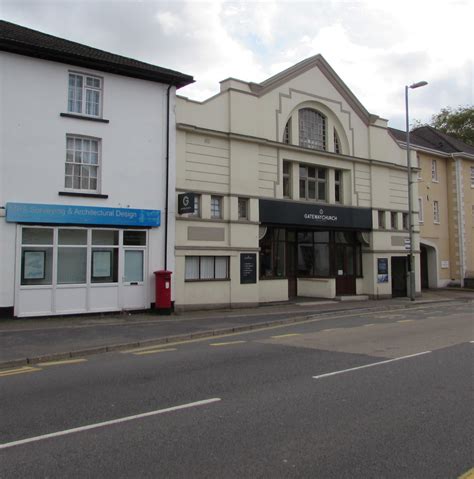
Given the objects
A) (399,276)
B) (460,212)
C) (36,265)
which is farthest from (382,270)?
(36,265)

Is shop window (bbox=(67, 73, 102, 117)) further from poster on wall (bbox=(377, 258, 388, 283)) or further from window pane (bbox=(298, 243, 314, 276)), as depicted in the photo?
poster on wall (bbox=(377, 258, 388, 283))

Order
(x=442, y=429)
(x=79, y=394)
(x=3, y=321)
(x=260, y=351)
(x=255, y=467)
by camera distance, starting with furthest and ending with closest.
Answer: (x=3, y=321), (x=260, y=351), (x=79, y=394), (x=442, y=429), (x=255, y=467)

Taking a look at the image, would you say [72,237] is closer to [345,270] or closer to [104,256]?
[104,256]

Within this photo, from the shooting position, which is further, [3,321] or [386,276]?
[386,276]

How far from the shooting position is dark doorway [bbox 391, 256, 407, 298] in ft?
88.9

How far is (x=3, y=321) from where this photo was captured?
14.8 meters

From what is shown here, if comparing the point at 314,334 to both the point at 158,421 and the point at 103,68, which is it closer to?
the point at 158,421

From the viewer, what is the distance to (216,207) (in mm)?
20406

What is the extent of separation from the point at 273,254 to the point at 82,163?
9709 mm

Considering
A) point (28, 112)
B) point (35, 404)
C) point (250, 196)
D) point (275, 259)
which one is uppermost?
point (28, 112)

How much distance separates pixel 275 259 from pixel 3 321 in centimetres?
1207

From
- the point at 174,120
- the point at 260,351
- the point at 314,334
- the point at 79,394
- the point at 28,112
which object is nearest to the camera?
the point at 79,394

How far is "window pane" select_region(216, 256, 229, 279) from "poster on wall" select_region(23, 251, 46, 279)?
22.2 feet

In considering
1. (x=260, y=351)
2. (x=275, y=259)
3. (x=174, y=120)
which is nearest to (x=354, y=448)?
(x=260, y=351)
